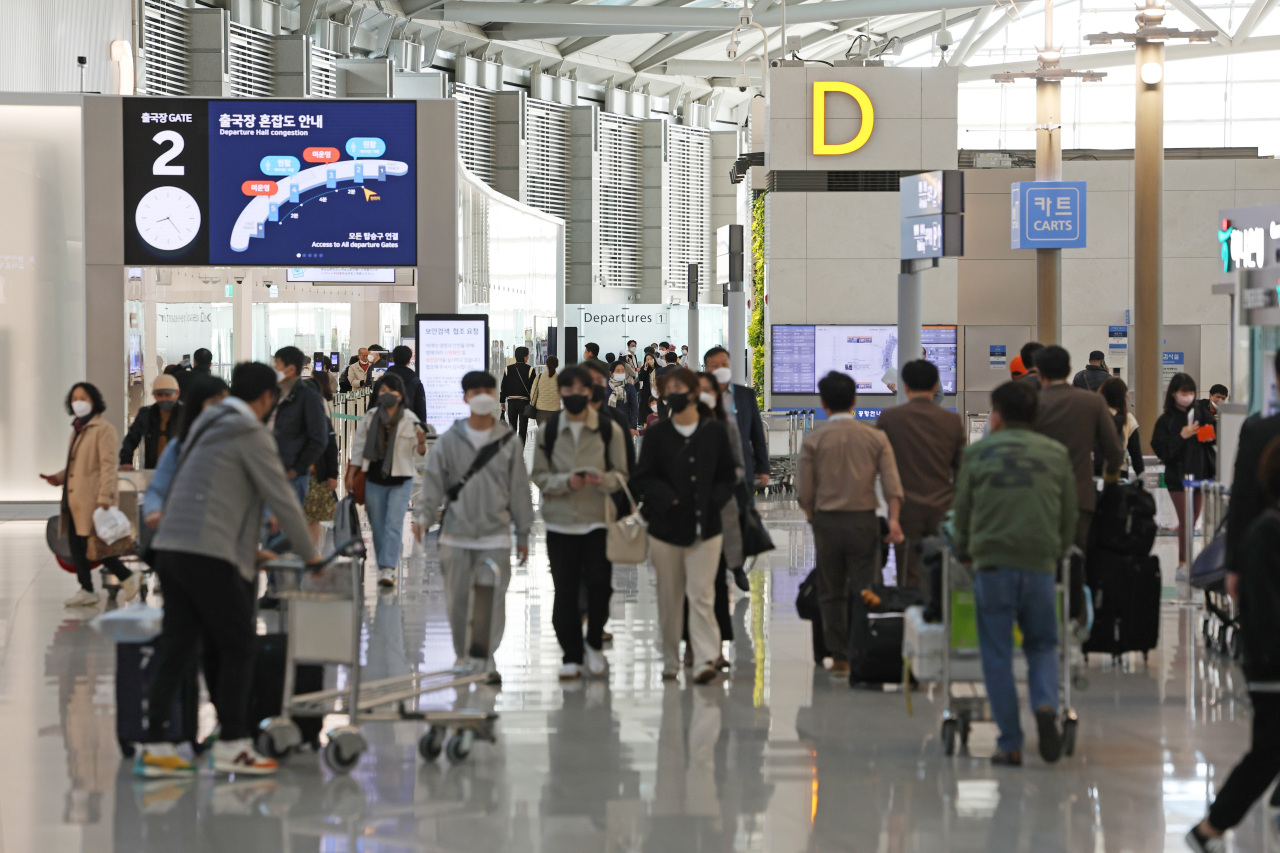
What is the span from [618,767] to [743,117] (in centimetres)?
4467

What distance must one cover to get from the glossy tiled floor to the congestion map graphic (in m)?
7.32

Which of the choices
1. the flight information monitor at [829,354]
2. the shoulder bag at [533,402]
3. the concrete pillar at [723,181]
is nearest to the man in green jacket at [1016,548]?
the flight information monitor at [829,354]

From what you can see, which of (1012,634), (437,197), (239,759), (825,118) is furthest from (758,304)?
(239,759)

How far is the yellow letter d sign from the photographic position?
1844cm

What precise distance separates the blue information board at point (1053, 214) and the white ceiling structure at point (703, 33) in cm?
1342

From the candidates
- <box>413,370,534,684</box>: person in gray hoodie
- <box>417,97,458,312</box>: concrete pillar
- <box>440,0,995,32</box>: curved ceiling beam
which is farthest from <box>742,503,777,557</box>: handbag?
<box>440,0,995,32</box>: curved ceiling beam

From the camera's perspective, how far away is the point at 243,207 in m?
14.7

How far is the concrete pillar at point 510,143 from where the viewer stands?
124 ft

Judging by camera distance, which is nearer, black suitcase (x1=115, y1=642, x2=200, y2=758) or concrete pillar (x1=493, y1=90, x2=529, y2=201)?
black suitcase (x1=115, y1=642, x2=200, y2=758)

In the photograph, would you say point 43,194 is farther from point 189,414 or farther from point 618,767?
point 618,767

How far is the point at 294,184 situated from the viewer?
1470 centimetres

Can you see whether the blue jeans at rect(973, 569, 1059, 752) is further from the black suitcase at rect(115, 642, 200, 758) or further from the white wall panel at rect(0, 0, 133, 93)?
the white wall panel at rect(0, 0, 133, 93)

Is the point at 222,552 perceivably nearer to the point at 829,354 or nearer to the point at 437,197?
the point at 437,197

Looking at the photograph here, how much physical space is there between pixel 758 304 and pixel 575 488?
13.1 meters
